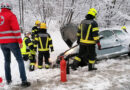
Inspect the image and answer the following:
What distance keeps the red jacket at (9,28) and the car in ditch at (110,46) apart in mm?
2677

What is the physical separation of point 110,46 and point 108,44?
0.42 ft

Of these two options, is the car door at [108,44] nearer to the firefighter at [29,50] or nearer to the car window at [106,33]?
the car window at [106,33]

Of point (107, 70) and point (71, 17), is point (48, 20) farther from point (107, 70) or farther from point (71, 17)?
point (107, 70)

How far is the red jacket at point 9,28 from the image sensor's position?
3434 millimetres

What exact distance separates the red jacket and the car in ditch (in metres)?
2.68

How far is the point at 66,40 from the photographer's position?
1140 centimetres

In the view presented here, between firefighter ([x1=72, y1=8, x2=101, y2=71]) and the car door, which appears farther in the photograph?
the car door

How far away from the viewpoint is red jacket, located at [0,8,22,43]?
11.3ft

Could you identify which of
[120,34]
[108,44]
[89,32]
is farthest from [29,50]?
[120,34]

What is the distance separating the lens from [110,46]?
241 inches

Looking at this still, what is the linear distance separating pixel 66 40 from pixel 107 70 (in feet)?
22.1

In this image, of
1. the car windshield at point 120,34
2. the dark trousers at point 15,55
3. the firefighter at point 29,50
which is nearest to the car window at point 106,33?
the car windshield at point 120,34

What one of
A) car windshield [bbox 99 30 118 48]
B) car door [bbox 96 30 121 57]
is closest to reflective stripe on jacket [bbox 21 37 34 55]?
car door [bbox 96 30 121 57]

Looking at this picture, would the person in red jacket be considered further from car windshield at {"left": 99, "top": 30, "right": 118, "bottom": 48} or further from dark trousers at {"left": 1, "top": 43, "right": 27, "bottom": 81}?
car windshield at {"left": 99, "top": 30, "right": 118, "bottom": 48}
